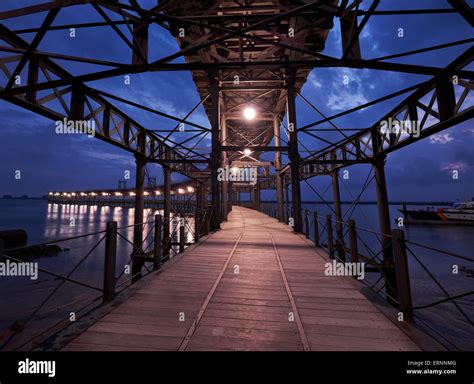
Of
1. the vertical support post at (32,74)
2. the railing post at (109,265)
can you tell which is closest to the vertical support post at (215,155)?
the vertical support post at (32,74)

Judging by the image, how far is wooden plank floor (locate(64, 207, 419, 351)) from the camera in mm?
2512

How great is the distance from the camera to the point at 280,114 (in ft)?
57.0

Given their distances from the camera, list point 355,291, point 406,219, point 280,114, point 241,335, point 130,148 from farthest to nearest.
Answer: point 406,219 → point 280,114 → point 130,148 → point 355,291 → point 241,335

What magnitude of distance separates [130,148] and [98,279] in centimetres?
1266

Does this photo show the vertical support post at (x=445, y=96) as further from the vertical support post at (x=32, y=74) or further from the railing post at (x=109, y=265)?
the vertical support post at (x=32, y=74)

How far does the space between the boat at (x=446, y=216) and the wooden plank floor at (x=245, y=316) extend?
58189mm

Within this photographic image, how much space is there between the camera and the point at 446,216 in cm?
4544

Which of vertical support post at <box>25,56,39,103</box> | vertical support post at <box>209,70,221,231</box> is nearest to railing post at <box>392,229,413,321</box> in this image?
vertical support post at <box>25,56,39,103</box>

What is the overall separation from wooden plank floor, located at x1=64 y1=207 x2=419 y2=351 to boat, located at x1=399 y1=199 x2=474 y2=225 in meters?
58.2

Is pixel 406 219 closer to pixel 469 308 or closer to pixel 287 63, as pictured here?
pixel 469 308

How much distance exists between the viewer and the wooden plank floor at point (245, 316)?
251 centimetres
